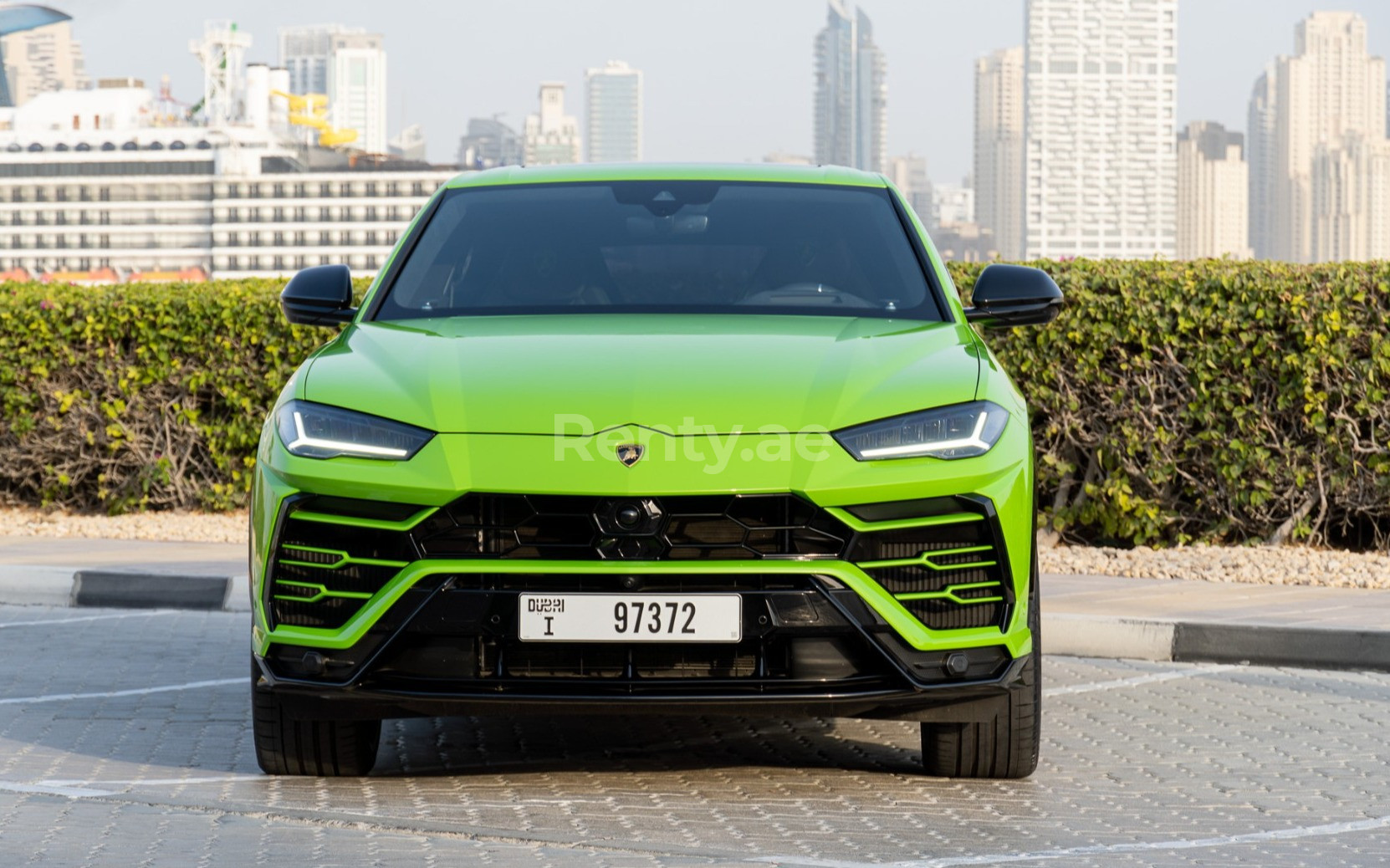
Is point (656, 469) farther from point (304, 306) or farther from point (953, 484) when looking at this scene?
point (304, 306)

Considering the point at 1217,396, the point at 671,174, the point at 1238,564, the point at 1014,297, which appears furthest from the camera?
the point at 1217,396

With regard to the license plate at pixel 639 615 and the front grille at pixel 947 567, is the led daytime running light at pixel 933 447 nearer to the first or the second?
the front grille at pixel 947 567

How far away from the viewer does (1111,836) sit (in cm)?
423

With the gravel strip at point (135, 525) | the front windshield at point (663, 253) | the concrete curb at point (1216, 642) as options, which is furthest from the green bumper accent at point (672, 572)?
the gravel strip at point (135, 525)

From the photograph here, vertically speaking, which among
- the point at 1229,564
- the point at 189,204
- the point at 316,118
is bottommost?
the point at 1229,564

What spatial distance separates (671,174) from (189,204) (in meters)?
91.4

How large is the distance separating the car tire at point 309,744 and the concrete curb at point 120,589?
4.16 m

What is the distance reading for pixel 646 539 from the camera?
4.11m

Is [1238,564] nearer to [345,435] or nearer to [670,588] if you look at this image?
[670,588]

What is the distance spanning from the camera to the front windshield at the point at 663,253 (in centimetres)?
527

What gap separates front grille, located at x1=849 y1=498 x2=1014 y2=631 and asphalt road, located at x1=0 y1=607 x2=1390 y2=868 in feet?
1.62

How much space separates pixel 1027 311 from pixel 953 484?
1331mm

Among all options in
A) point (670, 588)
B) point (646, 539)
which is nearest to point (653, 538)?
point (646, 539)

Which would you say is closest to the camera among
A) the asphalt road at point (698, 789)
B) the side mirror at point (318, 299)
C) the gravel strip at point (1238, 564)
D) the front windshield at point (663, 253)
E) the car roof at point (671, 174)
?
the asphalt road at point (698, 789)
